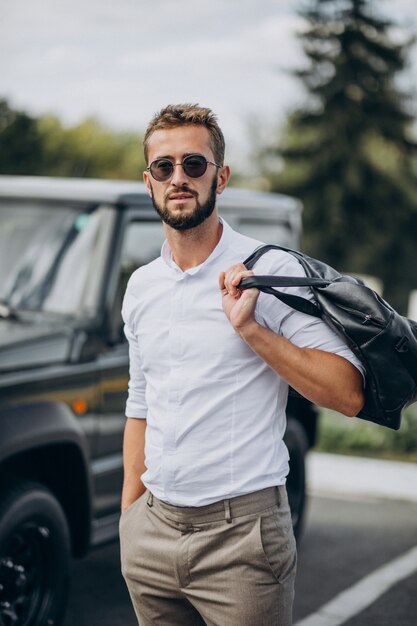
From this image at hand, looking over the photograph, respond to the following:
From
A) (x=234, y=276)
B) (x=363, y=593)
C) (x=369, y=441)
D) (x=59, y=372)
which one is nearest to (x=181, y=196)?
(x=234, y=276)

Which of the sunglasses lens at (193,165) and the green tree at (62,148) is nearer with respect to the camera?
the sunglasses lens at (193,165)

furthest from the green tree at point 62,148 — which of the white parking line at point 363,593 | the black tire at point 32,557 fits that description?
the black tire at point 32,557

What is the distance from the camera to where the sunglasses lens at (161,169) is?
2.49 meters

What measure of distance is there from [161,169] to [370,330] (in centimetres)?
71

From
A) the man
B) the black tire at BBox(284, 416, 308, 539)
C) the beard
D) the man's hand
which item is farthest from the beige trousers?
the black tire at BBox(284, 416, 308, 539)

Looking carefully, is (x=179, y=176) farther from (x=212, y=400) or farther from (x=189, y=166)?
(x=212, y=400)

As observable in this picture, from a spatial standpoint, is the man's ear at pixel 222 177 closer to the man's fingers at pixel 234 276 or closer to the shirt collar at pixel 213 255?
the shirt collar at pixel 213 255

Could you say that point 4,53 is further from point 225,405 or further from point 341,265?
point 225,405

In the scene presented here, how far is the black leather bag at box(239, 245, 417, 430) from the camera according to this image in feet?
7.55

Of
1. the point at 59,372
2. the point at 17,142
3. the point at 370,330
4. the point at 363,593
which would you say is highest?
the point at 370,330

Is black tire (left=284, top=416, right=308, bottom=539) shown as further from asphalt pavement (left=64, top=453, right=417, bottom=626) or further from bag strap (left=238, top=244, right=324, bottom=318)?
bag strap (left=238, top=244, right=324, bottom=318)

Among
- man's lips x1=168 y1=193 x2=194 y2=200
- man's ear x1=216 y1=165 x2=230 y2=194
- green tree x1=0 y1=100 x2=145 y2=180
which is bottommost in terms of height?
green tree x1=0 y1=100 x2=145 y2=180

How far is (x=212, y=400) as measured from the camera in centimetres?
244

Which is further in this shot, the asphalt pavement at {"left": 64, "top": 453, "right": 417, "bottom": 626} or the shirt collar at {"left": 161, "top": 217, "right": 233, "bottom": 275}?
the asphalt pavement at {"left": 64, "top": 453, "right": 417, "bottom": 626}
